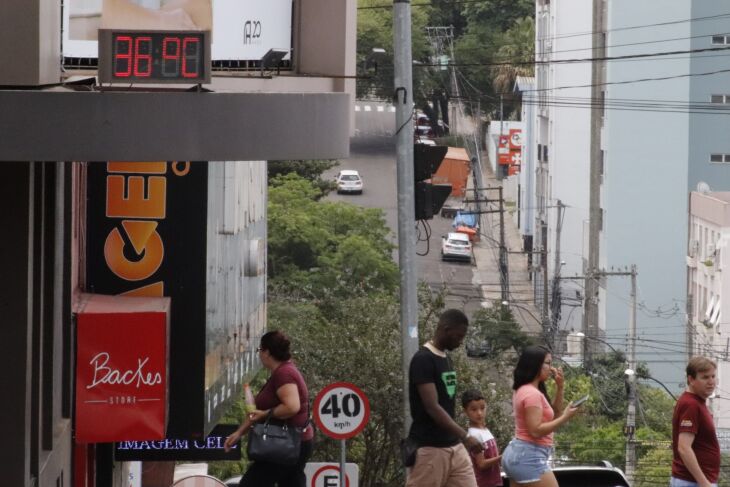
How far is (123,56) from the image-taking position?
9305 millimetres

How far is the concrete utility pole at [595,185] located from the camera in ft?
Answer: 186

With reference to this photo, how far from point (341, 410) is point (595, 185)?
4395 cm

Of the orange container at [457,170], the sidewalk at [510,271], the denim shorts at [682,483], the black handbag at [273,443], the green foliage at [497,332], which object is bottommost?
the green foliage at [497,332]

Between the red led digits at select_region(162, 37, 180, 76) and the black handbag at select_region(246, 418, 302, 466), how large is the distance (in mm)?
2693

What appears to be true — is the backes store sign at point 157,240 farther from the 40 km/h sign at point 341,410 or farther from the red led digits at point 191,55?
the red led digits at point 191,55

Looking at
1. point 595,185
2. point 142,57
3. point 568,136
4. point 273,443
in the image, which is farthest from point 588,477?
point 568,136

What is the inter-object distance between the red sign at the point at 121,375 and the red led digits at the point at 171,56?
369 centimetres

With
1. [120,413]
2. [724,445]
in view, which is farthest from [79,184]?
[724,445]

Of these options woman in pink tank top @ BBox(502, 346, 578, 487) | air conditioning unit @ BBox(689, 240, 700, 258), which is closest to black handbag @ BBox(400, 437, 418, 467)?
woman in pink tank top @ BBox(502, 346, 578, 487)

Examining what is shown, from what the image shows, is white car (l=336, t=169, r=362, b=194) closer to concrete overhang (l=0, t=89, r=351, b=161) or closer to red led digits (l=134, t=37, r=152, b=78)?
concrete overhang (l=0, t=89, r=351, b=161)

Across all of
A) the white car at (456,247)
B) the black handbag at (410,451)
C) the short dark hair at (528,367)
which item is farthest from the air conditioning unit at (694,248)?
the black handbag at (410,451)

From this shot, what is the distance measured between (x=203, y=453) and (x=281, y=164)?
5366cm

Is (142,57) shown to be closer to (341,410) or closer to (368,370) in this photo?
(341,410)

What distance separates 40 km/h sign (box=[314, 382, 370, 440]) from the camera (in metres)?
14.0
